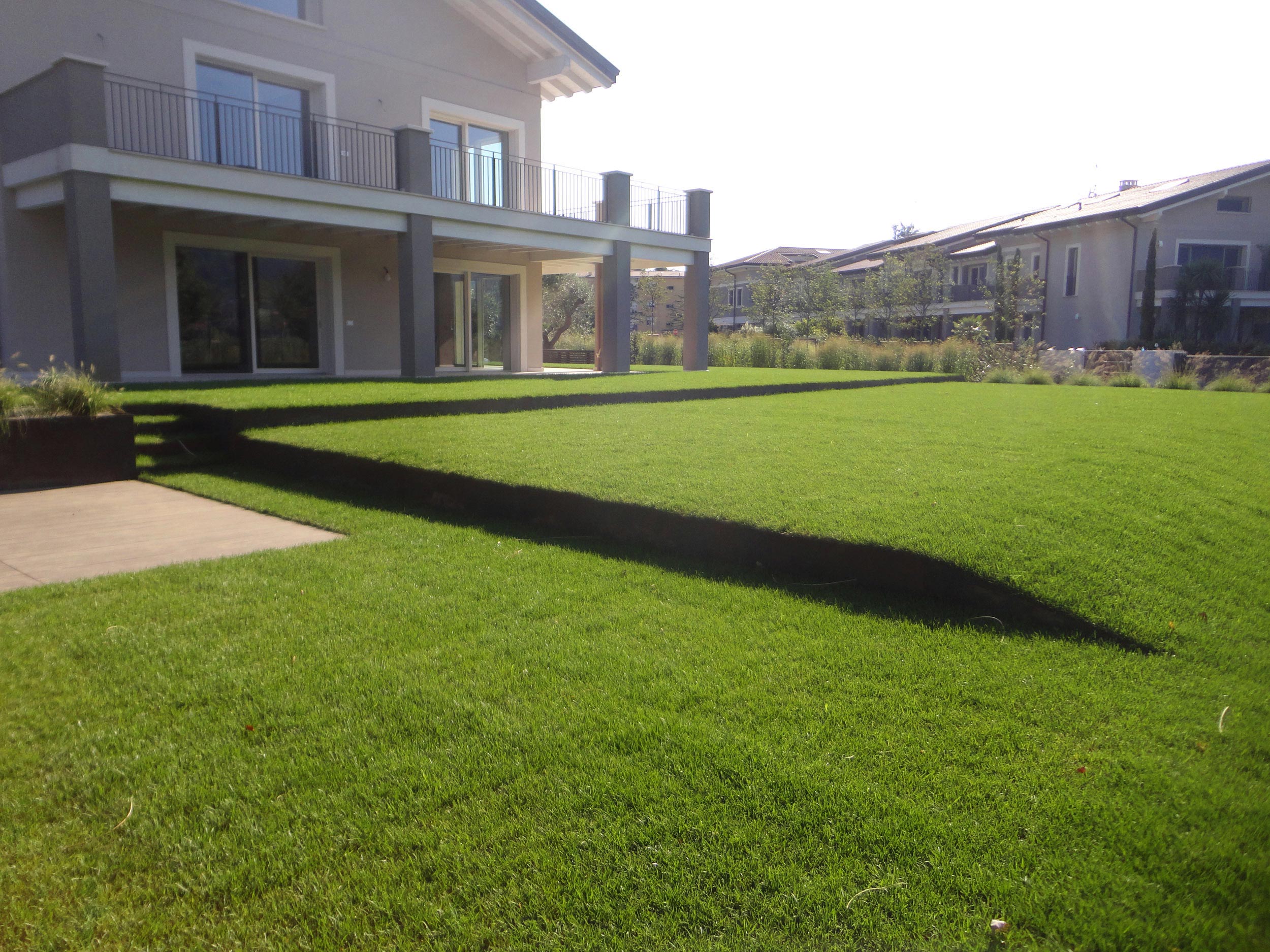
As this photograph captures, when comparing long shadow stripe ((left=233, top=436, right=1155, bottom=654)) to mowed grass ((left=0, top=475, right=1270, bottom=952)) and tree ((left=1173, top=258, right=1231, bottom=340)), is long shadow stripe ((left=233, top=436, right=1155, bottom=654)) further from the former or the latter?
tree ((left=1173, top=258, right=1231, bottom=340))

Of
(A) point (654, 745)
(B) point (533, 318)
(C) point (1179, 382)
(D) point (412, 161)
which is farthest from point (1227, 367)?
(A) point (654, 745)

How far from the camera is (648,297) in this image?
56344 mm

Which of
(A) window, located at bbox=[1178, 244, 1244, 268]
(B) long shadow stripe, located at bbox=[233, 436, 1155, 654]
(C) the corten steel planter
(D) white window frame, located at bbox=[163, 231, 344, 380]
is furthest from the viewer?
(A) window, located at bbox=[1178, 244, 1244, 268]

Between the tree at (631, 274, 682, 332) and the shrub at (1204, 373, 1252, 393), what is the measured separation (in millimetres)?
36756

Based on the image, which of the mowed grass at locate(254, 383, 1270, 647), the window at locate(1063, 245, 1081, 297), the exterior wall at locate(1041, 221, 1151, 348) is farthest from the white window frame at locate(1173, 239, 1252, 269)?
the mowed grass at locate(254, 383, 1270, 647)

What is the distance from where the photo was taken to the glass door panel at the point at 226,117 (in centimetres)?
1428

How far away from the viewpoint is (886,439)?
817cm

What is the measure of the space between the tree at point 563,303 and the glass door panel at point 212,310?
21.2 meters

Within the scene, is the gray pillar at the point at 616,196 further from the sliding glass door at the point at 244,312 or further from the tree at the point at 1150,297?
the tree at the point at 1150,297

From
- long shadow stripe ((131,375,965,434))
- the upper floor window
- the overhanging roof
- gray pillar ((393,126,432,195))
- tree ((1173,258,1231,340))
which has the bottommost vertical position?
long shadow stripe ((131,375,965,434))

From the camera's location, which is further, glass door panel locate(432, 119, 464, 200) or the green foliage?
the green foliage

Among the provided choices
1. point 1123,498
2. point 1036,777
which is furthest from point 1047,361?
point 1036,777

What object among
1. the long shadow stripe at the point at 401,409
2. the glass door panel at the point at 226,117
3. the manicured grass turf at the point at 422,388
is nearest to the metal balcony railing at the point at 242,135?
the glass door panel at the point at 226,117

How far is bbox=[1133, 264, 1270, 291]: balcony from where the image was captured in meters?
31.3
